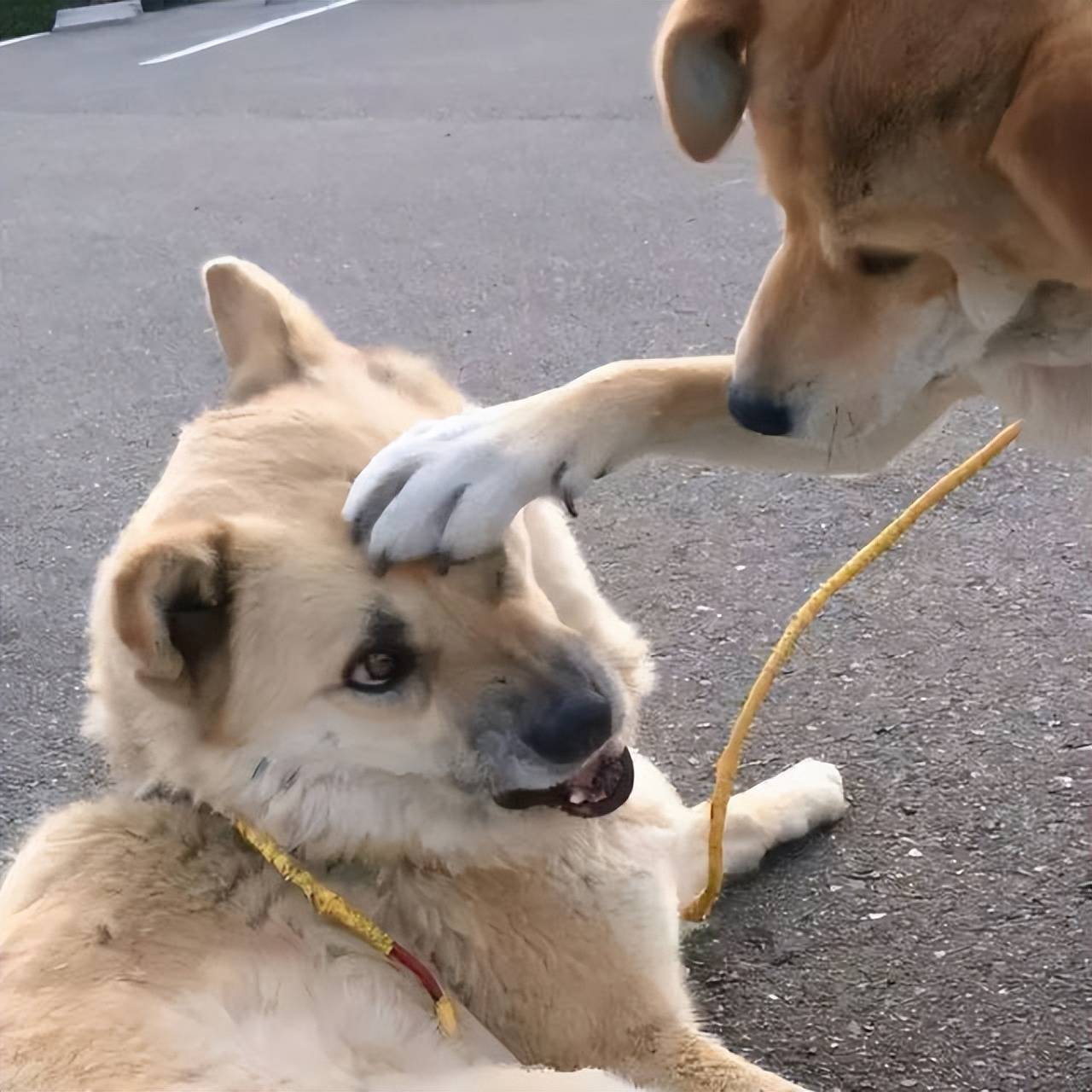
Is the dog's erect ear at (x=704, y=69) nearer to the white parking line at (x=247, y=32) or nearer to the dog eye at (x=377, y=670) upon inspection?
the dog eye at (x=377, y=670)

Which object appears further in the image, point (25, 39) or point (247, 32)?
point (25, 39)

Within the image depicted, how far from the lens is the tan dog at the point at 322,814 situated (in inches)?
65.2

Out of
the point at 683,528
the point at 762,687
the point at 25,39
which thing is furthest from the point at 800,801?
the point at 25,39

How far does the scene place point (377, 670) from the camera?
1772mm

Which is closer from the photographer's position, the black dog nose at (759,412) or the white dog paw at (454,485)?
the white dog paw at (454,485)

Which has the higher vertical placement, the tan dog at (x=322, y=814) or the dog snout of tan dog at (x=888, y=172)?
the dog snout of tan dog at (x=888, y=172)

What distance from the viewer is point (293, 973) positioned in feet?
5.77

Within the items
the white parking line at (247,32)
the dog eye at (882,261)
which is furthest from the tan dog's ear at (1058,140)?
the white parking line at (247,32)

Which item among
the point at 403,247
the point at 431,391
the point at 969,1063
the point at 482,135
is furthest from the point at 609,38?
the point at 969,1063

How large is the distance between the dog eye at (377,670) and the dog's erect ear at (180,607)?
7.0 inches

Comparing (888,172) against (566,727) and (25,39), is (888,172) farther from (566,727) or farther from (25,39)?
(25,39)

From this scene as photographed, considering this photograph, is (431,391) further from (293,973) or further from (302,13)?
(302,13)

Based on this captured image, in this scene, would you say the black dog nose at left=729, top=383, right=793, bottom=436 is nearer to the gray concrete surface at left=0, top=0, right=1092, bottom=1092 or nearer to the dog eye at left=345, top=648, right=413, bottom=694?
the gray concrete surface at left=0, top=0, right=1092, bottom=1092

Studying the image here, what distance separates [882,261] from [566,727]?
759mm
